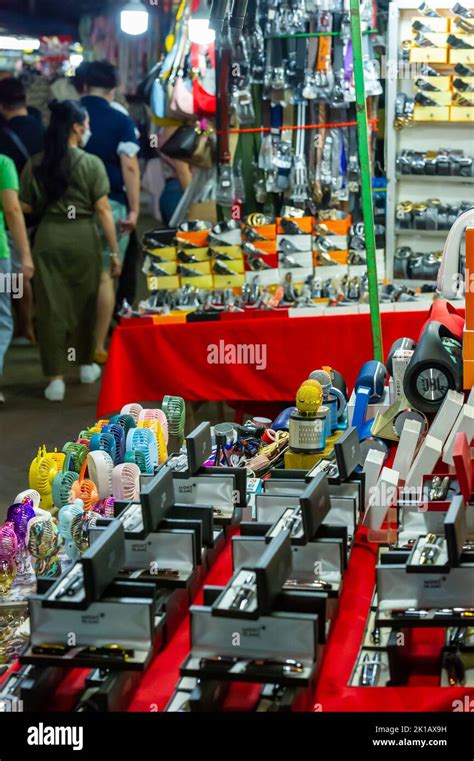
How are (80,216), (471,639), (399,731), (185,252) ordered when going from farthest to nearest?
(80,216), (185,252), (471,639), (399,731)

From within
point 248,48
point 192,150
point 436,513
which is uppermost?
point 248,48

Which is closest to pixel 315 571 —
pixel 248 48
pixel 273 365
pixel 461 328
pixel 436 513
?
pixel 436 513

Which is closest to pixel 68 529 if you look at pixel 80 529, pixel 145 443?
pixel 80 529

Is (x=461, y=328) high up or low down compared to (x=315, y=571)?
up

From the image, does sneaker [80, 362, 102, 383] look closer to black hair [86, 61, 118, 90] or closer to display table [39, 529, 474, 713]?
black hair [86, 61, 118, 90]

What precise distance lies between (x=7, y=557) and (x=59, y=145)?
15.7ft

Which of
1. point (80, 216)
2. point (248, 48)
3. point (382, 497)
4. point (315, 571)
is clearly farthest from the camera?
point (80, 216)

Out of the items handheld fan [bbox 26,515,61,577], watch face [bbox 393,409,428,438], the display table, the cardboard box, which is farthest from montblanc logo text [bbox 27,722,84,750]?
the cardboard box

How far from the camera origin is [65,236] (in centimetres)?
750

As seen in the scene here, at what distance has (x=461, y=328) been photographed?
340 centimetres

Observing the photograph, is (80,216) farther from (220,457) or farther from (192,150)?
(220,457)

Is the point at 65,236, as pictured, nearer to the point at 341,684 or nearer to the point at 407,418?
the point at 407,418

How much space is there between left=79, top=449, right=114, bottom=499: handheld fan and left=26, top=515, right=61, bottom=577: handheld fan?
36 centimetres

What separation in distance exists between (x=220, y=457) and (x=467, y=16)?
396 cm
